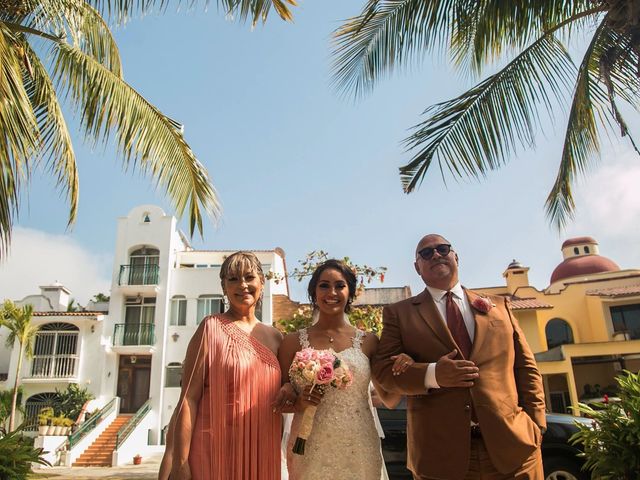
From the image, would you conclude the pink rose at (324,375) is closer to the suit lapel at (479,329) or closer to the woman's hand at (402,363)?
the woman's hand at (402,363)

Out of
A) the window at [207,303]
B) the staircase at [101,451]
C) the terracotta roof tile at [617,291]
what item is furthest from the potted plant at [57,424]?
the terracotta roof tile at [617,291]

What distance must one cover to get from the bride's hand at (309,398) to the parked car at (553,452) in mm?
4323

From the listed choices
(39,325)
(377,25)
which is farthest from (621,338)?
(39,325)

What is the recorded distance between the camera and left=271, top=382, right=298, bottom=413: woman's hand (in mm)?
3018

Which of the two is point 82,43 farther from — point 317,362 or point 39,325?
point 39,325

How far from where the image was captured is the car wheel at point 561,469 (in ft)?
21.0

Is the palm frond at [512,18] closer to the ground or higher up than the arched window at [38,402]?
higher up

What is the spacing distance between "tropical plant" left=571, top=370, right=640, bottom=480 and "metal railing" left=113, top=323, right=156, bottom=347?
2372 centimetres

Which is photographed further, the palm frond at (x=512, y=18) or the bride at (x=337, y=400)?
the palm frond at (x=512, y=18)

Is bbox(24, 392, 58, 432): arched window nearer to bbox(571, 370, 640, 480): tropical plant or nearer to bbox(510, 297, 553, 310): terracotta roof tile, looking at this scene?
bbox(510, 297, 553, 310): terracotta roof tile

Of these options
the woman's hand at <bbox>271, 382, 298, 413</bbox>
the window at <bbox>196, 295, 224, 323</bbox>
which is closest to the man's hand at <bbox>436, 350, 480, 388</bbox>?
the woman's hand at <bbox>271, 382, 298, 413</bbox>

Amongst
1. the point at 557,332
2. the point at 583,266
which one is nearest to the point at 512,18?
Answer: the point at 557,332

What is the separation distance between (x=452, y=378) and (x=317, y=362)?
0.76m

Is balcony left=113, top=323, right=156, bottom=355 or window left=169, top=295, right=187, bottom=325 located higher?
window left=169, top=295, right=187, bottom=325
